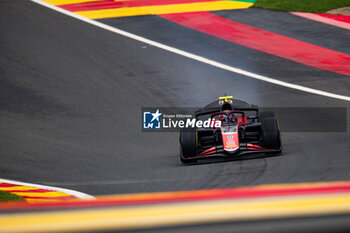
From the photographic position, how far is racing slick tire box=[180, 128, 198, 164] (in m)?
11.2

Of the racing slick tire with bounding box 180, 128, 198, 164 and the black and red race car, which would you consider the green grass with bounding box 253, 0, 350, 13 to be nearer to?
the black and red race car

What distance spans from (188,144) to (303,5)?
1317 centimetres

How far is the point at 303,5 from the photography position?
22.7 metres

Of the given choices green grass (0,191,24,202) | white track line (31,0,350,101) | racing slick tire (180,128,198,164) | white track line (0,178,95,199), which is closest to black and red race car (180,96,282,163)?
racing slick tire (180,128,198,164)

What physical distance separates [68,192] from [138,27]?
1207 cm

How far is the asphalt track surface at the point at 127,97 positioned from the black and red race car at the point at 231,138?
8.9 inches

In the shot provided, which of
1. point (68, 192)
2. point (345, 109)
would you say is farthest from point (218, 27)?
point (68, 192)

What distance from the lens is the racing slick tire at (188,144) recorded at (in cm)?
1124

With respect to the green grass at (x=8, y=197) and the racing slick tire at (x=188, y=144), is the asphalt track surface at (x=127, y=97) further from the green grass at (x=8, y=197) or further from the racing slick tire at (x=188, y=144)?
the green grass at (x=8, y=197)

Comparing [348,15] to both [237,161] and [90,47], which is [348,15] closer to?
[90,47]

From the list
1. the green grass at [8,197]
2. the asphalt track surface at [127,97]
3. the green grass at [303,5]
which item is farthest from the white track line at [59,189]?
the green grass at [303,5]

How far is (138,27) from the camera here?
21.4 m

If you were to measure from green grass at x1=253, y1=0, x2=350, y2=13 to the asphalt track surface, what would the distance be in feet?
2.80

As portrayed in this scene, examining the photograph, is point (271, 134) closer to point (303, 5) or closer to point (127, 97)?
point (127, 97)
